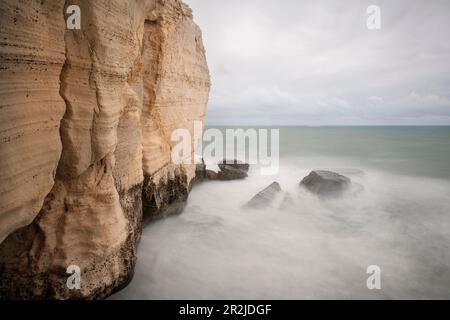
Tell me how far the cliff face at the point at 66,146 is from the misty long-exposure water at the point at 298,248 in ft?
3.44

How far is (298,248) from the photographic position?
21.7ft

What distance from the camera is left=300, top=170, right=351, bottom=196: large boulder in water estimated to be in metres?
10.7

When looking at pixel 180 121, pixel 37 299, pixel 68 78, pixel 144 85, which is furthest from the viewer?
pixel 180 121

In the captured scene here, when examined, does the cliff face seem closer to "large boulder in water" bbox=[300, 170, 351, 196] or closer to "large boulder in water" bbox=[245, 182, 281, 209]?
"large boulder in water" bbox=[245, 182, 281, 209]

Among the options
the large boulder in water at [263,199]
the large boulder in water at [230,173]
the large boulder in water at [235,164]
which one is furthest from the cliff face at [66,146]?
the large boulder in water at [235,164]

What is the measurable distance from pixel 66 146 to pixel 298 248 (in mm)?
5372

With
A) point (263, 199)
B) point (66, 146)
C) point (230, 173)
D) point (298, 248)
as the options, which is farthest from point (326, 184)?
point (66, 146)

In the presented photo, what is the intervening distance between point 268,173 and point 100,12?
12.6 metres

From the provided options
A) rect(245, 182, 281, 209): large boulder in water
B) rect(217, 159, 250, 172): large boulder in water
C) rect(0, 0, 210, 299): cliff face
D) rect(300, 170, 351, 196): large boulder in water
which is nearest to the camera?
rect(0, 0, 210, 299): cliff face

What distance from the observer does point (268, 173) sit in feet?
50.0

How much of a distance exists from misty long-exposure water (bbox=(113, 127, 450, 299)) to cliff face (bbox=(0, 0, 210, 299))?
1047 mm

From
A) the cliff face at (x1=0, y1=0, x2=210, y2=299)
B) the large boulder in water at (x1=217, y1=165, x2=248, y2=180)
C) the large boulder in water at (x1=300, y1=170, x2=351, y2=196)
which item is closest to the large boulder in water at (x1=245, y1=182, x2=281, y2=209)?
the large boulder in water at (x1=300, y1=170, x2=351, y2=196)
